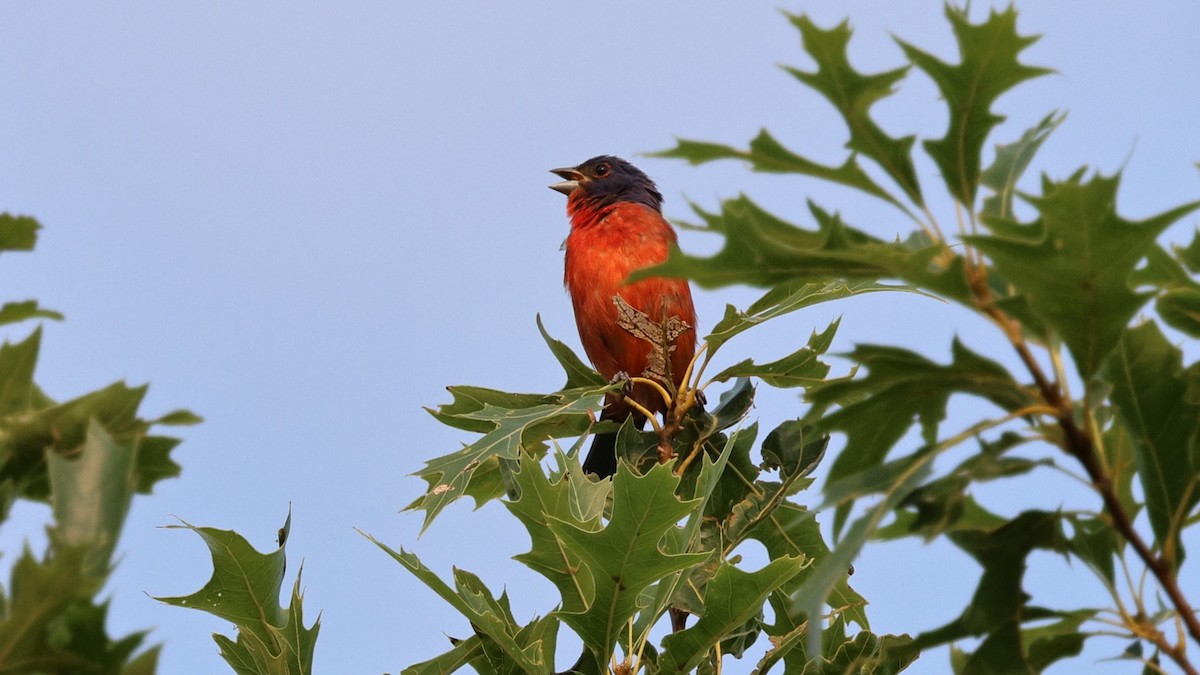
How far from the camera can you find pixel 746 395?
4.43 m

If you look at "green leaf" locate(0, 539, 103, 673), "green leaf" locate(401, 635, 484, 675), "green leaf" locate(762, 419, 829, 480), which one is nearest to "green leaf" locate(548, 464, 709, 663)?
"green leaf" locate(401, 635, 484, 675)

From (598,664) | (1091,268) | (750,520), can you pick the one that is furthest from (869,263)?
(750,520)

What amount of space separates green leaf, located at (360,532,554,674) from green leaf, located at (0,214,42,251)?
1.47 m

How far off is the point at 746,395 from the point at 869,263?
8.30 ft

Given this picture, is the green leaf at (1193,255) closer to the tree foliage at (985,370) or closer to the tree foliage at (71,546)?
the tree foliage at (985,370)

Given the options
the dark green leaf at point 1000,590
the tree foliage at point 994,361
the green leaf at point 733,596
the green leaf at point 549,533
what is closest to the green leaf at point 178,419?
the tree foliage at point 994,361

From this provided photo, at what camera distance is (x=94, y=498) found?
1593 mm

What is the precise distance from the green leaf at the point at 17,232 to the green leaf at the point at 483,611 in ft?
4.83

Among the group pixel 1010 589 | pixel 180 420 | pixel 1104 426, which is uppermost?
pixel 1104 426

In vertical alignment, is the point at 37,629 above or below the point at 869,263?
below

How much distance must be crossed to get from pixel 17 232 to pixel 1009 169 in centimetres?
172

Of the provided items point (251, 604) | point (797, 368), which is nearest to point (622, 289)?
point (797, 368)

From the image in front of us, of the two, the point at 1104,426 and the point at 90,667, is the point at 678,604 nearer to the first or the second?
the point at 1104,426

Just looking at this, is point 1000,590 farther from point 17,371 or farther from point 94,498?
point 17,371
